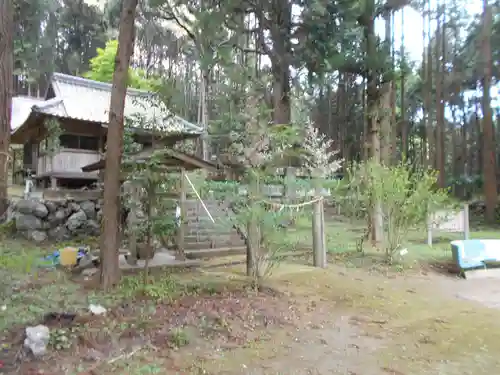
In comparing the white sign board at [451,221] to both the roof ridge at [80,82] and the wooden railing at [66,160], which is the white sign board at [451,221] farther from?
the wooden railing at [66,160]

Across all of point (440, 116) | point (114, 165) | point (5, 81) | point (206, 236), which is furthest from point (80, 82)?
point (440, 116)

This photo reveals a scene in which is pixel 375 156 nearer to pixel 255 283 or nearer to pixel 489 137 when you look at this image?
pixel 255 283

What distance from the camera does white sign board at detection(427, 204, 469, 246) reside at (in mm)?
8602

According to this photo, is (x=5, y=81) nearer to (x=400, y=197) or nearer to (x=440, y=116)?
(x=400, y=197)

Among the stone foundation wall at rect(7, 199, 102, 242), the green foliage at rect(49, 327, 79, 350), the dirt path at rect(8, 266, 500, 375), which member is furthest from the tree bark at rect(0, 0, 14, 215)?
the dirt path at rect(8, 266, 500, 375)

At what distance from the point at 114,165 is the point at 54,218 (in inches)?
261

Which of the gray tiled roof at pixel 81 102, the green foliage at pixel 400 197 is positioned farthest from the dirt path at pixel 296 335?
the gray tiled roof at pixel 81 102

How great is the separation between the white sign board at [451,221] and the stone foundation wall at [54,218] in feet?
30.2

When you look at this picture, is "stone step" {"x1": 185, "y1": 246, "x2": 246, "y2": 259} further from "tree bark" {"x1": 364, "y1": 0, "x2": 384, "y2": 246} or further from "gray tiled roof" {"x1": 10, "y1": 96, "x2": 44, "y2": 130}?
"gray tiled roof" {"x1": 10, "y1": 96, "x2": 44, "y2": 130}

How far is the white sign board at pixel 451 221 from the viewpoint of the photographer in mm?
8602

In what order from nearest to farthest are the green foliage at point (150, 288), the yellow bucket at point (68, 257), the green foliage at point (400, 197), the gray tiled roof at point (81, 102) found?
the green foliage at point (150, 288) → the yellow bucket at point (68, 257) → the green foliage at point (400, 197) → the gray tiled roof at point (81, 102)

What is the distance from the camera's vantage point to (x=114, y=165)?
5.47 metres

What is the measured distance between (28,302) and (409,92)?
2862 centimetres

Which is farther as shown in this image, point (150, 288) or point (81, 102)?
point (81, 102)
